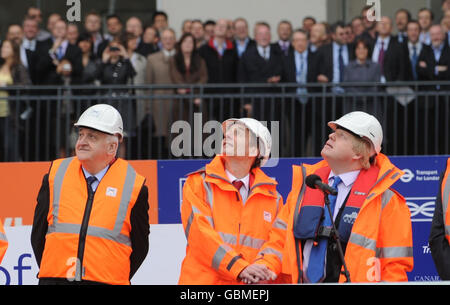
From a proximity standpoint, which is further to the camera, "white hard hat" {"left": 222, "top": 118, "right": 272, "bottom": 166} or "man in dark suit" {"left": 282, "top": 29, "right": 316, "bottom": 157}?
"man in dark suit" {"left": 282, "top": 29, "right": 316, "bottom": 157}

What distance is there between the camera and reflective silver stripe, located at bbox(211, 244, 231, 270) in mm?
6781

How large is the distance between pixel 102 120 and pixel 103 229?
34.9 inches

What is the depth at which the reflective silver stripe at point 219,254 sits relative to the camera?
22.2ft

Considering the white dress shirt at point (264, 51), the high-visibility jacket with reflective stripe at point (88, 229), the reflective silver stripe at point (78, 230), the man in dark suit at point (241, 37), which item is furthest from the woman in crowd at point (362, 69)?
the reflective silver stripe at point (78, 230)

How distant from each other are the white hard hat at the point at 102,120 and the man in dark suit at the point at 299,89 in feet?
16.4

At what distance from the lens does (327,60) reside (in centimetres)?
1299

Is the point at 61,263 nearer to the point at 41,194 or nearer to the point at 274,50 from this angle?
the point at 41,194

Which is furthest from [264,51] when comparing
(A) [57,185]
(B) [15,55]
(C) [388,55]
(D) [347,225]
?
(D) [347,225]

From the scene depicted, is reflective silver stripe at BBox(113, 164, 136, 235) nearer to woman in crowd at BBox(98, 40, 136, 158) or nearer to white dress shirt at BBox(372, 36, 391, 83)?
woman in crowd at BBox(98, 40, 136, 158)

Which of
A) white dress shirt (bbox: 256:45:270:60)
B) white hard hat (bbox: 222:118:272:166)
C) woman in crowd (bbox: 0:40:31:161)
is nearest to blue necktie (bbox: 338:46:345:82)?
white dress shirt (bbox: 256:45:270:60)

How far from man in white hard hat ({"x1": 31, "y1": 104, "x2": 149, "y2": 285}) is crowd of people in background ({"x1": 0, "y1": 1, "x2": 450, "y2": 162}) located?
4.94m

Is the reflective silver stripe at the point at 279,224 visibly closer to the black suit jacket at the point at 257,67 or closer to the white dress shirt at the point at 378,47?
the black suit jacket at the point at 257,67

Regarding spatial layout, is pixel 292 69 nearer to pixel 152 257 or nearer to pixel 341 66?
pixel 341 66

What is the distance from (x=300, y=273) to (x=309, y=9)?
9.87 metres
